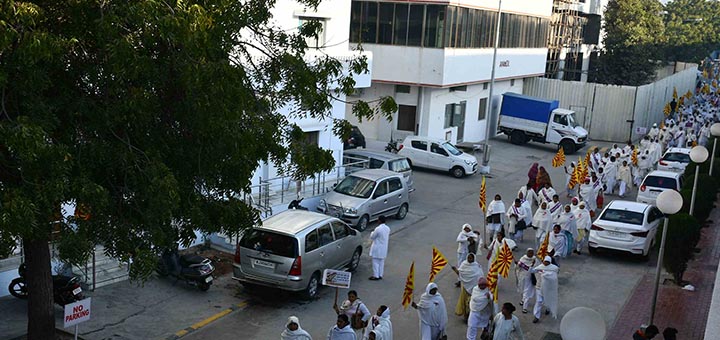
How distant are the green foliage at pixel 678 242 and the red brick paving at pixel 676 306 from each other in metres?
0.47

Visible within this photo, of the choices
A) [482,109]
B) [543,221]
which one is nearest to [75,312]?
[543,221]

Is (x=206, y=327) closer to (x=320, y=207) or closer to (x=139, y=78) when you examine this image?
(x=139, y=78)

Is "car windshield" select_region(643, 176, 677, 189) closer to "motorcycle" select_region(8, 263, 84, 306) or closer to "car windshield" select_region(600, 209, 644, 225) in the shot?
"car windshield" select_region(600, 209, 644, 225)

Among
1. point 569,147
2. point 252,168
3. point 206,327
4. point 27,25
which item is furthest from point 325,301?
point 569,147

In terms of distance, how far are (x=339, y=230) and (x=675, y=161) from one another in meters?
16.7

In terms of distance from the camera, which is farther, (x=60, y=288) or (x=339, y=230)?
(x=339, y=230)

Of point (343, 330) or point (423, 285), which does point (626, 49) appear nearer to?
point (423, 285)

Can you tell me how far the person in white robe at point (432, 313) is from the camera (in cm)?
1134

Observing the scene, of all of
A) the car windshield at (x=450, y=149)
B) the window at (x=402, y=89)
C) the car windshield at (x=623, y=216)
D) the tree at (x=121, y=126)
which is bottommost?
the car windshield at (x=450, y=149)

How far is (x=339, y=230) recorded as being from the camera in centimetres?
1484

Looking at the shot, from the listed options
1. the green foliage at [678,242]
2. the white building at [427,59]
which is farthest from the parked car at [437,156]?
the green foliage at [678,242]

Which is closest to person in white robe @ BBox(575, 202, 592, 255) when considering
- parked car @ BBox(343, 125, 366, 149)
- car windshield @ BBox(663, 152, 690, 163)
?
car windshield @ BBox(663, 152, 690, 163)

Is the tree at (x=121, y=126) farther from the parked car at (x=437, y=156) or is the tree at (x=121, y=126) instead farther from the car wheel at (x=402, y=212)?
the parked car at (x=437, y=156)

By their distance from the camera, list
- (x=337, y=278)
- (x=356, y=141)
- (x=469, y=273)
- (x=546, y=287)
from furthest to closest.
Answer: (x=356, y=141) → (x=546, y=287) → (x=469, y=273) → (x=337, y=278)
